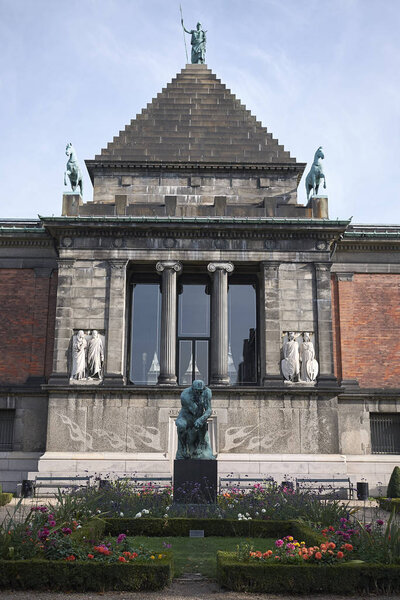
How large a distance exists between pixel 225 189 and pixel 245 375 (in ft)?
31.3

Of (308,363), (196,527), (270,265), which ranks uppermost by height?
(270,265)

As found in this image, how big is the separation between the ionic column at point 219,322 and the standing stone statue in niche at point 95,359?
4.89m

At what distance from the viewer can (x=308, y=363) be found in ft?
93.2

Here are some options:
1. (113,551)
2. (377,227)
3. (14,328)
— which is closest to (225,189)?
(377,227)

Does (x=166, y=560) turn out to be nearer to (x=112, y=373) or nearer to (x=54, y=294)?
(x=112, y=373)

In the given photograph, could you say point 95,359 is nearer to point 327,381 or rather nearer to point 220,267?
point 220,267

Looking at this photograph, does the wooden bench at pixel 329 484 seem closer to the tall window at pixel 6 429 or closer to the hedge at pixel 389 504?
the hedge at pixel 389 504

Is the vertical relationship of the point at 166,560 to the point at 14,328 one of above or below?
below

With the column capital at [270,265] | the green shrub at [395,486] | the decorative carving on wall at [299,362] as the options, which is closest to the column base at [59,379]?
the decorative carving on wall at [299,362]

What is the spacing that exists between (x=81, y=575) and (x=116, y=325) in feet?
61.0

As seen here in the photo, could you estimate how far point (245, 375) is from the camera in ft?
101

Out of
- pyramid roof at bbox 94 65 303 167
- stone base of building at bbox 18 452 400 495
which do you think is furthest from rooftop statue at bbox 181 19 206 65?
stone base of building at bbox 18 452 400 495

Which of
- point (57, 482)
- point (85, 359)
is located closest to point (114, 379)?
point (85, 359)

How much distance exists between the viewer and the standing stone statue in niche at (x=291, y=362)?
2831cm
